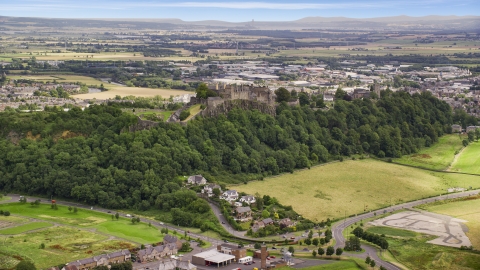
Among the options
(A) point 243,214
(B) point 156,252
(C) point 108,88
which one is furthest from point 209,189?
(C) point 108,88

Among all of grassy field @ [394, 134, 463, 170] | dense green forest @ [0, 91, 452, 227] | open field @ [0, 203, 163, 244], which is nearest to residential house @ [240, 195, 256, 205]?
dense green forest @ [0, 91, 452, 227]

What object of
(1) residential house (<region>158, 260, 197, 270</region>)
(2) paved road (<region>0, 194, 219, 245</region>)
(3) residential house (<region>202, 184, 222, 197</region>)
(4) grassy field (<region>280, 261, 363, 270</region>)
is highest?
(3) residential house (<region>202, 184, 222, 197</region>)

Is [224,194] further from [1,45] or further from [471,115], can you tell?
[1,45]

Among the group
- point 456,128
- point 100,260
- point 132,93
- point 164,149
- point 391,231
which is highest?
point 164,149

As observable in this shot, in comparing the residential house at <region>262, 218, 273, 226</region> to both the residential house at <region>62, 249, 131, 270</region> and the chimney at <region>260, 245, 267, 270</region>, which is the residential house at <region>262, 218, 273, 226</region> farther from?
the residential house at <region>62, 249, 131, 270</region>

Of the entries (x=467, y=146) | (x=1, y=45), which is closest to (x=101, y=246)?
(x=467, y=146)

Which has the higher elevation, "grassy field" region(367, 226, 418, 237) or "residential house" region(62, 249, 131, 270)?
"residential house" region(62, 249, 131, 270)

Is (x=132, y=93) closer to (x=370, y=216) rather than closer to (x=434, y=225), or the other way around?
(x=370, y=216)
